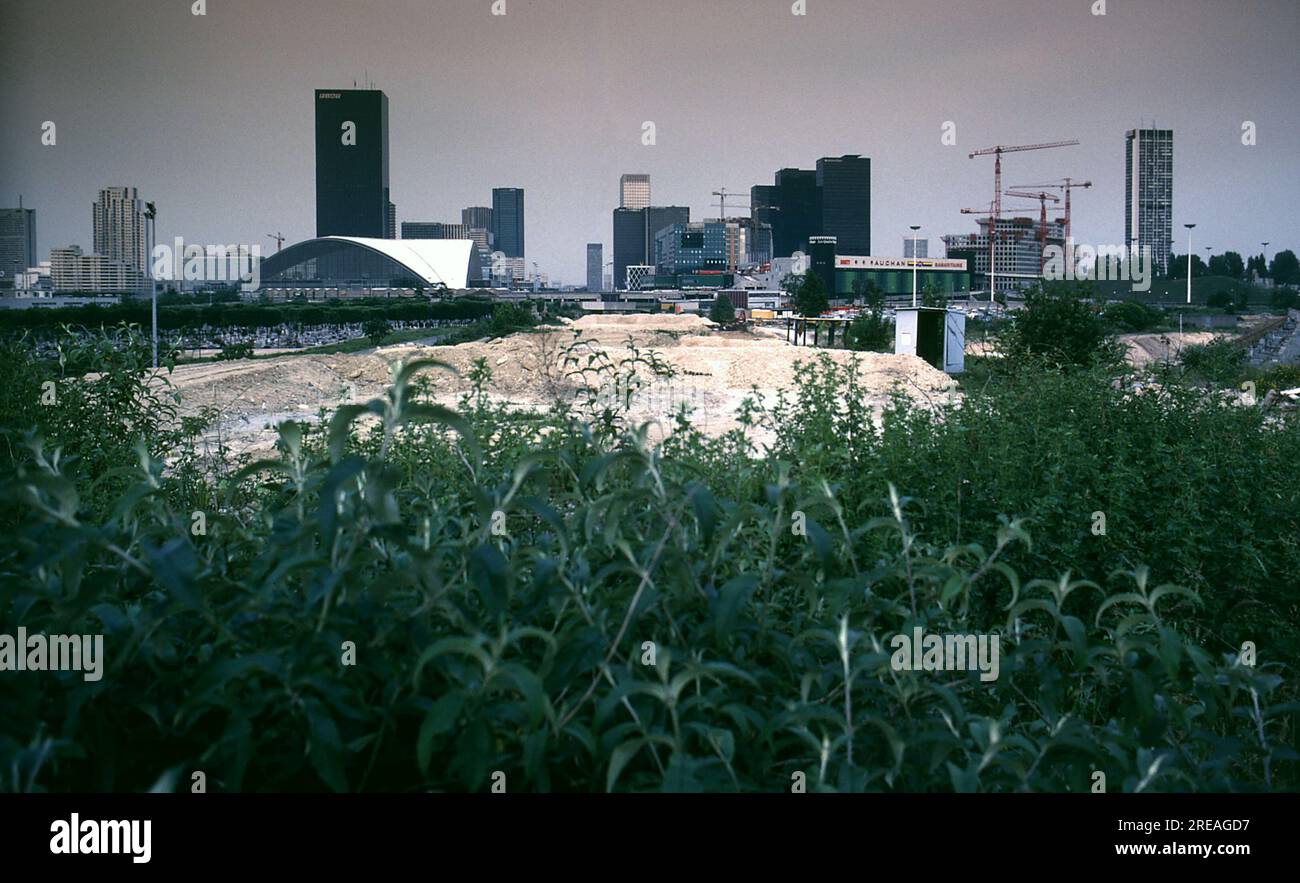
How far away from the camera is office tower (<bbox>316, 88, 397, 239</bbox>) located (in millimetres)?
4602

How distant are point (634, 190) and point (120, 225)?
205 inches

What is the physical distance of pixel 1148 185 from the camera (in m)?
6.92

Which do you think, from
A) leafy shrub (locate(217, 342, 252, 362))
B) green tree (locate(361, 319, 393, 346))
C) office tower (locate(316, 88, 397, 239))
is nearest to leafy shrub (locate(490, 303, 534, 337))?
green tree (locate(361, 319, 393, 346))

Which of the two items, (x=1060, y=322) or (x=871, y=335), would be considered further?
(x=871, y=335)

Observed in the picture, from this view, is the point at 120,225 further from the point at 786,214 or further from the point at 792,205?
the point at 786,214

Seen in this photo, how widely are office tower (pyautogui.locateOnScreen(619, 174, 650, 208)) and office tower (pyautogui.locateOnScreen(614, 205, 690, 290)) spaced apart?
497mm

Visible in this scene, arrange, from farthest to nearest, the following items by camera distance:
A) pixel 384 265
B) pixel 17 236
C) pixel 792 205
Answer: pixel 384 265 → pixel 792 205 → pixel 17 236

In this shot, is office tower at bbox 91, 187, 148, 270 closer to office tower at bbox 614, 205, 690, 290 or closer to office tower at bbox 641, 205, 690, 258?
office tower at bbox 614, 205, 690, 290

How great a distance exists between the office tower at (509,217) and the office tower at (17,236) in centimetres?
323

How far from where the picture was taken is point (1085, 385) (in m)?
5.99

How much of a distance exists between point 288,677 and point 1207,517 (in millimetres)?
4802

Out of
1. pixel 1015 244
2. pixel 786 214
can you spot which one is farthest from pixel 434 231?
pixel 1015 244
